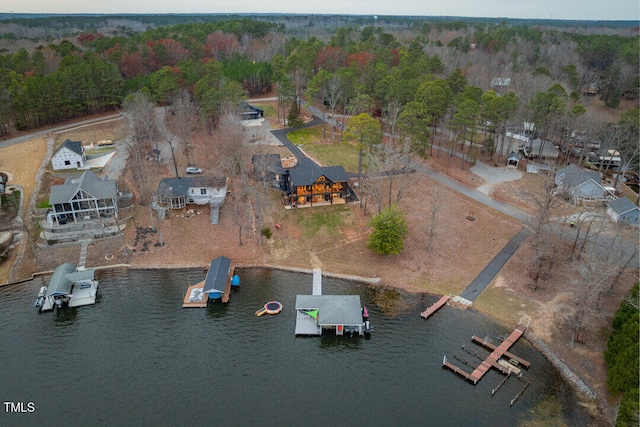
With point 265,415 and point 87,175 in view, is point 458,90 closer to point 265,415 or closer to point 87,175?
point 87,175

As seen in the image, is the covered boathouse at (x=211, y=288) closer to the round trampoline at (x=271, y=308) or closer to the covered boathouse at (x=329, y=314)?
the round trampoline at (x=271, y=308)

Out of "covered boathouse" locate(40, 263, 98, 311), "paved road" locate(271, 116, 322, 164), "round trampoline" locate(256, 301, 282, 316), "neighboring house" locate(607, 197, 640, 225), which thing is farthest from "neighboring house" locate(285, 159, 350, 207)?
"neighboring house" locate(607, 197, 640, 225)

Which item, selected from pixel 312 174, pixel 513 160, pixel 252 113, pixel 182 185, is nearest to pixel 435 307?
pixel 312 174

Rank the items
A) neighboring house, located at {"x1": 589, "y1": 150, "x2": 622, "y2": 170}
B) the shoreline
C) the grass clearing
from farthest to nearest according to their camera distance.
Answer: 1. neighboring house, located at {"x1": 589, "y1": 150, "x2": 622, "y2": 170}
2. the grass clearing
3. the shoreline

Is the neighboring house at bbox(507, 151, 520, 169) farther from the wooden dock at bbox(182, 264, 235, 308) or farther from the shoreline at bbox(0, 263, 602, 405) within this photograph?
the wooden dock at bbox(182, 264, 235, 308)

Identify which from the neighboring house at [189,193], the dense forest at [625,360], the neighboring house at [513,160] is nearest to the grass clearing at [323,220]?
the neighboring house at [189,193]

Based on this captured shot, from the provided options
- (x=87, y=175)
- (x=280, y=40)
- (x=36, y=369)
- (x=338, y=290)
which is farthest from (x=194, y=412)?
(x=280, y=40)

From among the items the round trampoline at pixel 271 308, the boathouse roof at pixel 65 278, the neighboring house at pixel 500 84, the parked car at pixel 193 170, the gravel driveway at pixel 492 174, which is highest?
the neighboring house at pixel 500 84

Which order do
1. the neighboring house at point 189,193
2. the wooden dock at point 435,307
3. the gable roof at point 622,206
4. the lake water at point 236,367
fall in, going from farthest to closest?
1. the neighboring house at point 189,193
2. the gable roof at point 622,206
3. the wooden dock at point 435,307
4. the lake water at point 236,367

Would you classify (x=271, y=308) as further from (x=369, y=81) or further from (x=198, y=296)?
(x=369, y=81)
